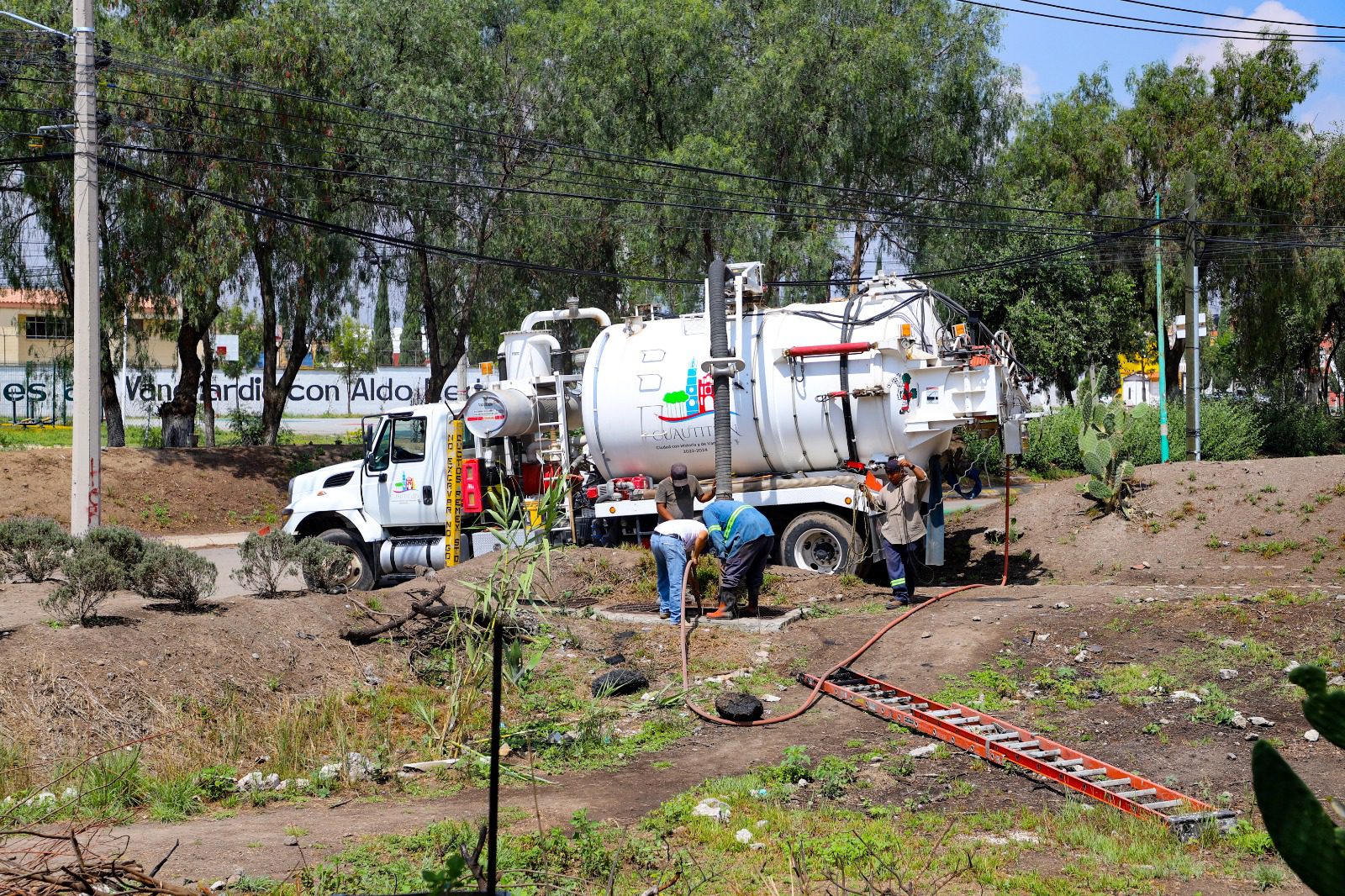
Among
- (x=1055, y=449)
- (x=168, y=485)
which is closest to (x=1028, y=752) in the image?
(x=1055, y=449)

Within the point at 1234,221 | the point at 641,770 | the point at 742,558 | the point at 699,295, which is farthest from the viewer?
the point at 1234,221

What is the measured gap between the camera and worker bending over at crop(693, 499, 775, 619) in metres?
12.2

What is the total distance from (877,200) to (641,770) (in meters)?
22.6

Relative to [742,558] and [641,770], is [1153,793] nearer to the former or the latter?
[641,770]

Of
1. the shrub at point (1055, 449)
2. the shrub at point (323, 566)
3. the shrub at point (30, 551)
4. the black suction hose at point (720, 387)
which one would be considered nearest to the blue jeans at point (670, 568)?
the black suction hose at point (720, 387)

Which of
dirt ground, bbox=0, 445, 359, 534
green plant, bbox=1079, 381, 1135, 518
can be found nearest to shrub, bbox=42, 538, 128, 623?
green plant, bbox=1079, 381, 1135, 518

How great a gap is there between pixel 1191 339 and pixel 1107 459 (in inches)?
301

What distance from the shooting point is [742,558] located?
40.1 ft

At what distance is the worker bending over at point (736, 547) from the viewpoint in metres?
12.2

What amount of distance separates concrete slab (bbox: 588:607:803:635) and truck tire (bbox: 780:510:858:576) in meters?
1.81

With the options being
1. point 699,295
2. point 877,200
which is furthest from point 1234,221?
point 699,295

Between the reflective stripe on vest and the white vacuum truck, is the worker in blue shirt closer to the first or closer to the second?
the reflective stripe on vest

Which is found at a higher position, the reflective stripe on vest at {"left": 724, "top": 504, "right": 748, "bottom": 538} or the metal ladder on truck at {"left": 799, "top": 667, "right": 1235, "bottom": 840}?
the reflective stripe on vest at {"left": 724, "top": 504, "right": 748, "bottom": 538}

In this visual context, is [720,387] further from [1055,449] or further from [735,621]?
[1055,449]
